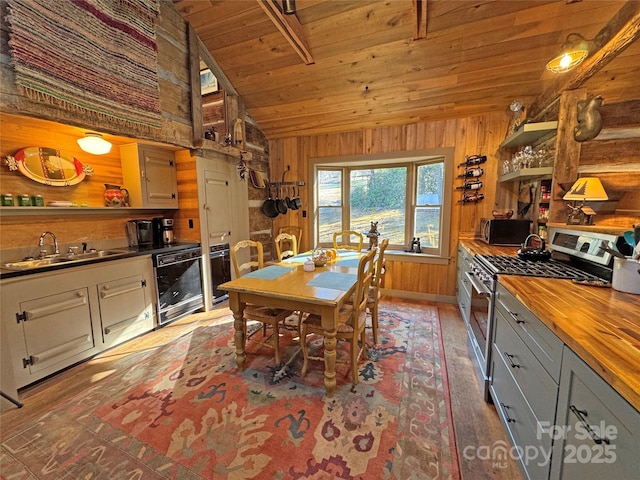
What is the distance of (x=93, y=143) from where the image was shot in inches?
97.8

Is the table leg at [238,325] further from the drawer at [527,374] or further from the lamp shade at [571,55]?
the lamp shade at [571,55]

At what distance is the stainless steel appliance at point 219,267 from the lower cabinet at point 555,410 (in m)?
3.15

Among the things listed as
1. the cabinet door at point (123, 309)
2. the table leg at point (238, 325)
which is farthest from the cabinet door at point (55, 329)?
the table leg at point (238, 325)

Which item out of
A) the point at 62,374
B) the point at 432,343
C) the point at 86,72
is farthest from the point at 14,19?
the point at 432,343

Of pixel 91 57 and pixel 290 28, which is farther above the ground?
pixel 290 28

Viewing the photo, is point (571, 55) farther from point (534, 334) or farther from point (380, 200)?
point (380, 200)

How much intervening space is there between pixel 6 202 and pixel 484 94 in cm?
483

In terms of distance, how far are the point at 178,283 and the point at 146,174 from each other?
1.33m

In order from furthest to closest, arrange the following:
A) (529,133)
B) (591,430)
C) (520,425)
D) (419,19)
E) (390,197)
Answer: (390,197) → (529,133) → (419,19) → (520,425) → (591,430)

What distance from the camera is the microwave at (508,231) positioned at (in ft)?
9.13

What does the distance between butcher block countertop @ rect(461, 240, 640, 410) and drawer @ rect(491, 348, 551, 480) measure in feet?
1.50

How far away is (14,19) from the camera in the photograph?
177 centimetres

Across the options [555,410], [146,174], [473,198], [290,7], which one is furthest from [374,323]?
[146,174]

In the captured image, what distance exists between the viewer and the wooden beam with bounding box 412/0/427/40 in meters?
2.15
